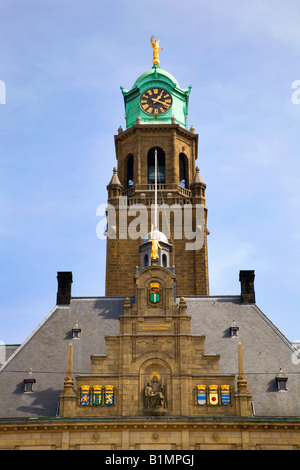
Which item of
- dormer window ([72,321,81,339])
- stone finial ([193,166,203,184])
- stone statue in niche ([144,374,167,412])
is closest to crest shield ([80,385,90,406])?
stone statue in niche ([144,374,167,412])

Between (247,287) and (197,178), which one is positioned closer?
(247,287)

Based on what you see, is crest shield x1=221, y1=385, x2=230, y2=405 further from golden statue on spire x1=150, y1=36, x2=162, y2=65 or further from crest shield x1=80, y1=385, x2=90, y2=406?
golden statue on spire x1=150, y1=36, x2=162, y2=65

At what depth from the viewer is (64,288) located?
69.1 m

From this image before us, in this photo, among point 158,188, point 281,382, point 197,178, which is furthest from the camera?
point 158,188

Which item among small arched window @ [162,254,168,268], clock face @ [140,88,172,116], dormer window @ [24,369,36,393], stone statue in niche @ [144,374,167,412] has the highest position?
clock face @ [140,88,172,116]

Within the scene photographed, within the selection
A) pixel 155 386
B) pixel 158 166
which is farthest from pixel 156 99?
pixel 155 386

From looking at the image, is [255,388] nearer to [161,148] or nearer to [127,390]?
[127,390]

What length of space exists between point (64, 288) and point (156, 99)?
27983mm

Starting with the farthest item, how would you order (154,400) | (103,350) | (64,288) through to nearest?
(64,288) → (103,350) → (154,400)

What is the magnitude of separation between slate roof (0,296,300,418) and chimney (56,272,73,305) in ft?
1.91

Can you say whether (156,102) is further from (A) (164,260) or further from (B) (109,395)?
(B) (109,395)

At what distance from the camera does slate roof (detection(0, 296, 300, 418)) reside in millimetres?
59844

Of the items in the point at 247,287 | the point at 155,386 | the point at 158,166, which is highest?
the point at 158,166
